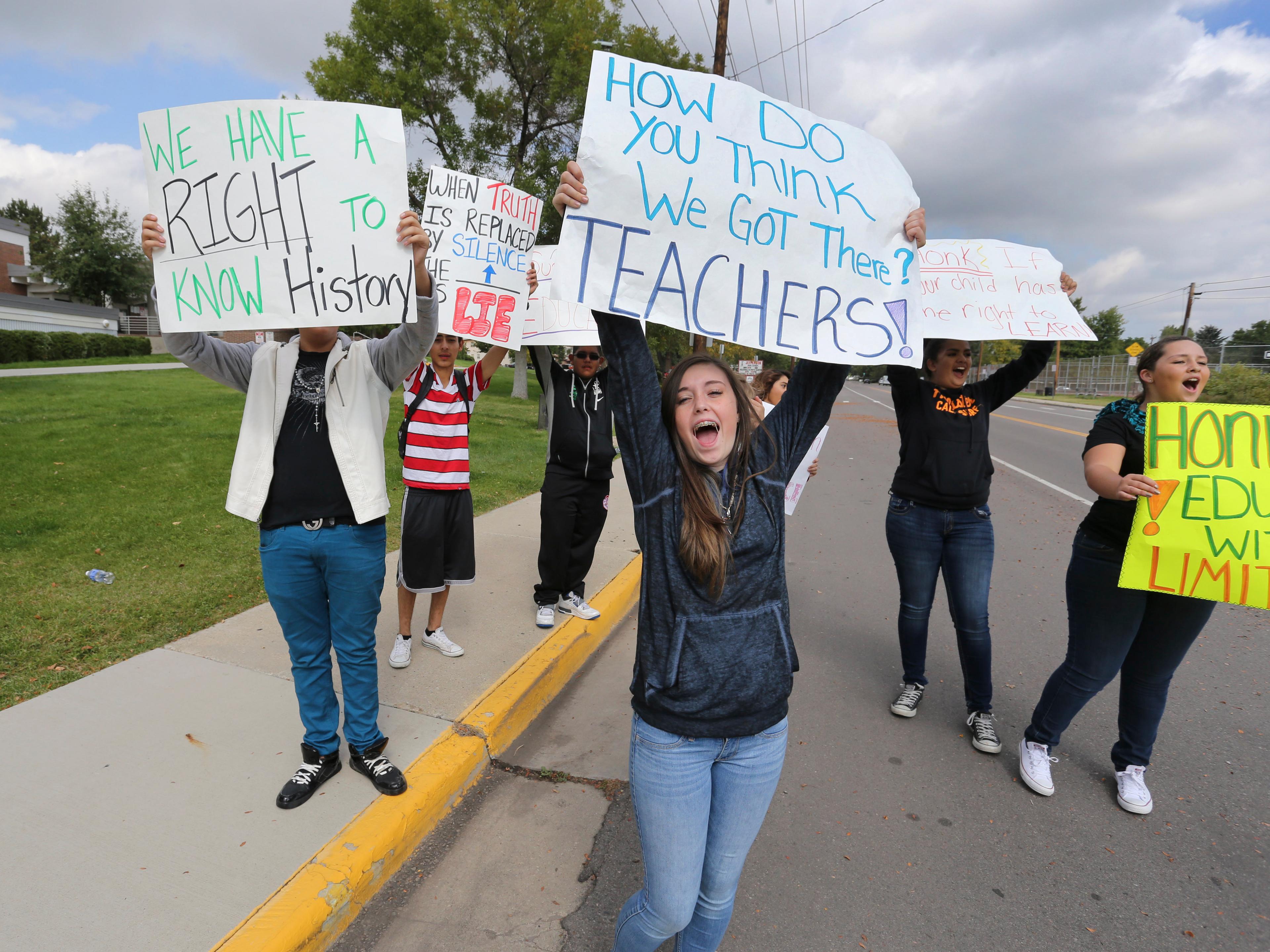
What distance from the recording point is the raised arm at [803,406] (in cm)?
201

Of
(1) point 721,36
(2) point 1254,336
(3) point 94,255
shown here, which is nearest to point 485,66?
(1) point 721,36

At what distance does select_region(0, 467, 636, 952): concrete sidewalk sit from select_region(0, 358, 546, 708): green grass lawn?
0.41 meters

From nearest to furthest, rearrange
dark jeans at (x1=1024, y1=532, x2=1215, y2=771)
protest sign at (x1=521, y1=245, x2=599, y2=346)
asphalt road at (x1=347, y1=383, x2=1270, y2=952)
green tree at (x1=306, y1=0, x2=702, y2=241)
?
asphalt road at (x1=347, y1=383, x2=1270, y2=952) < dark jeans at (x1=1024, y1=532, x2=1215, y2=771) < protest sign at (x1=521, y1=245, x2=599, y2=346) < green tree at (x1=306, y1=0, x2=702, y2=241)

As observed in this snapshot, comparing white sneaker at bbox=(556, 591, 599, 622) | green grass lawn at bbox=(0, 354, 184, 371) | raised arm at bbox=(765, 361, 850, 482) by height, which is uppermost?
raised arm at bbox=(765, 361, 850, 482)

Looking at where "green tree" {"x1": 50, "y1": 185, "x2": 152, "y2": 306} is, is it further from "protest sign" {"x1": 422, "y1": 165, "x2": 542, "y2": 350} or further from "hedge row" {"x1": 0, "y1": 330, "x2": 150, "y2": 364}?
"protest sign" {"x1": 422, "y1": 165, "x2": 542, "y2": 350}

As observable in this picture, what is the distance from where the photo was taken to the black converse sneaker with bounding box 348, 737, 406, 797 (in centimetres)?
275

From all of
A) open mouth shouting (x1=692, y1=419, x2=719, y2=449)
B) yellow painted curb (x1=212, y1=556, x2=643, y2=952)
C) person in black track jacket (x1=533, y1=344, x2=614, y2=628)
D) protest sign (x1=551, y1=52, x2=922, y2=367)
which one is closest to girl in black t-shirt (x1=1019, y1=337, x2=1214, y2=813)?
protest sign (x1=551, y1=52, x2=922, y2=367)

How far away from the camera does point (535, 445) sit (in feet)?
41.1

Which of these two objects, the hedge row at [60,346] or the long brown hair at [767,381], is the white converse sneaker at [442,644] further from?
the hedge row at [60,346]

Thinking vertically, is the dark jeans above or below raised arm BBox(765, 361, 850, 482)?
below

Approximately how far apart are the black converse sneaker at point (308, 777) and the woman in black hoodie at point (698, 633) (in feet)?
4.75

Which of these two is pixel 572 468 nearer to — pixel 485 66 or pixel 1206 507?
pixel 1206 507

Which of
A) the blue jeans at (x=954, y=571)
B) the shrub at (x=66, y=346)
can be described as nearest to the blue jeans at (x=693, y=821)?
the blue jeans at (x=954, y=571)

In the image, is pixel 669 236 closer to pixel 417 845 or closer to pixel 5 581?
pixel 417 845
